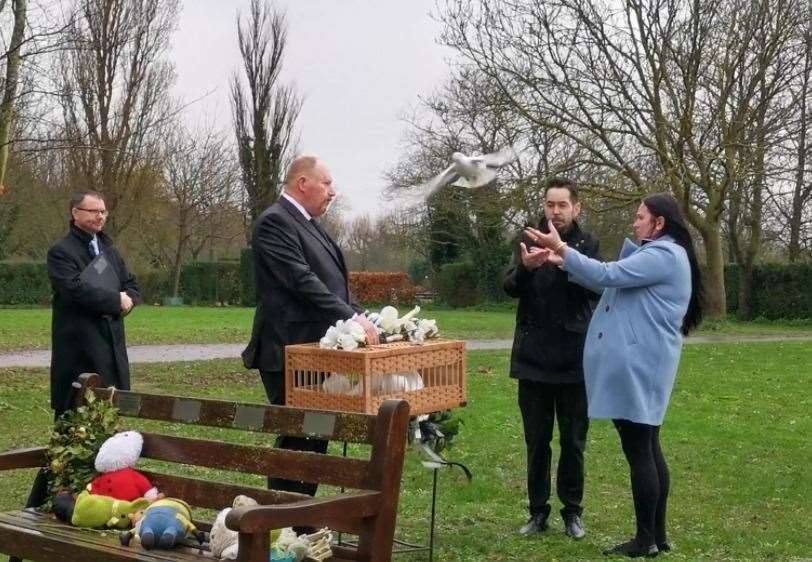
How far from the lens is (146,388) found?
13.1 meters

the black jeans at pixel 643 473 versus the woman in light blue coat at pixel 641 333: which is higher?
the woman in light blue coat at pixel 641 333

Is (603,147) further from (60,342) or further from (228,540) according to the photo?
(228,540)

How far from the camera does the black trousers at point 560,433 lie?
5.83 metres

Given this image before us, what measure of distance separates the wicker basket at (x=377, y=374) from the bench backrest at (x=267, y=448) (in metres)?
0.43

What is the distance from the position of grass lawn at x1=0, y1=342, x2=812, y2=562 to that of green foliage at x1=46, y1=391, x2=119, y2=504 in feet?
5.78

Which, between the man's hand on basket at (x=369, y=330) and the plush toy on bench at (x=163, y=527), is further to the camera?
the man's hand on basket at (x=369, y=330)

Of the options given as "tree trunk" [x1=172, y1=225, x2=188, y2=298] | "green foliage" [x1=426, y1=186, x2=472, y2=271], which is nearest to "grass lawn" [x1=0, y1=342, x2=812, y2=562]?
"green foliage" [x1=426, y1=186, x2=472, y2=271]

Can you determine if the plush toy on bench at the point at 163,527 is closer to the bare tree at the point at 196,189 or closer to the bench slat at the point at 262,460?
the bench slat at the point at 262,460

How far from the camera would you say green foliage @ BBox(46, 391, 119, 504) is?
180 inches

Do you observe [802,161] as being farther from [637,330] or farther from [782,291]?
[637,330]

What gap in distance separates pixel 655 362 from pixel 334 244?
176cm

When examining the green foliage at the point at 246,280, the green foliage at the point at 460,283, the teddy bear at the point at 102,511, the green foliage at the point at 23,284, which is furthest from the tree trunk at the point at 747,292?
the teddy bear at the point at 102,511

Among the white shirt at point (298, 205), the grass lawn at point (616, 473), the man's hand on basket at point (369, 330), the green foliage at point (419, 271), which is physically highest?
the green foliage at point (419, 271)

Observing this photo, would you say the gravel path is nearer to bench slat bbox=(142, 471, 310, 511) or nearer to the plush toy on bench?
bench slat bbox=(142, 471, 310, 511)
